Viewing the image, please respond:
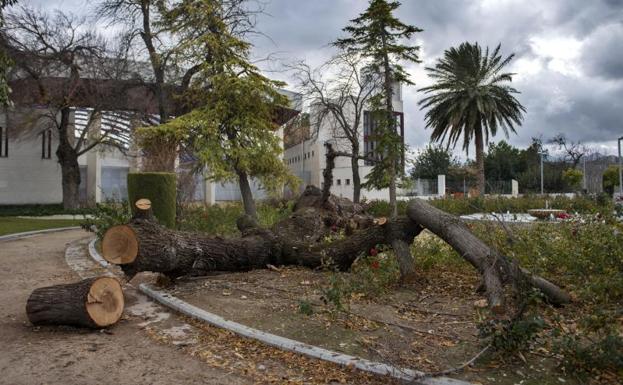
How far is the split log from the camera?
19.6 ft

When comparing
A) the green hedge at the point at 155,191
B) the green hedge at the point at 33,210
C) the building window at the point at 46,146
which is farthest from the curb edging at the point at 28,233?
the building window at the point at 46,146

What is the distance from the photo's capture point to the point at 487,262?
5250mm

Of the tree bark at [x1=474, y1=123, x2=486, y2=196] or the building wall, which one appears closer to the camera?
the building wall

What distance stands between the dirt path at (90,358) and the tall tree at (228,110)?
28.5ft

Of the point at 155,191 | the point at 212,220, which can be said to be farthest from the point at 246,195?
the point at 155,191

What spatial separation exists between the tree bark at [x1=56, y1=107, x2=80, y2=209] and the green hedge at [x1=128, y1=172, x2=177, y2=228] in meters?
17.5

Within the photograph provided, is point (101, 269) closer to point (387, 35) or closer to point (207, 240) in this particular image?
point (207, 240)

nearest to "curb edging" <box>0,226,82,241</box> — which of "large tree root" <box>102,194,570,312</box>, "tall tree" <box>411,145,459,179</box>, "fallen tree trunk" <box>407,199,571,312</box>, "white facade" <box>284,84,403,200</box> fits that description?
"large tree root" <box>102,194,570,312</box>

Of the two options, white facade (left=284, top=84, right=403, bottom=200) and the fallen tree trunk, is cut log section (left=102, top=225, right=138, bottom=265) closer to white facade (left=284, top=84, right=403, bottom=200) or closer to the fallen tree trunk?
the fallen tree trunk

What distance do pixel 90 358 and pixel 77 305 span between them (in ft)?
3.01

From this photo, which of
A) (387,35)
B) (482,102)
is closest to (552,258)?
(387,35)

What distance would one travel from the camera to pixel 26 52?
22.2 metres

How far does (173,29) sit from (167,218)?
789cm

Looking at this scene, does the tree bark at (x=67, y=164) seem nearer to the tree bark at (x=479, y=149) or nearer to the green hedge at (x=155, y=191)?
the green hedge at (x=155, y=191)
